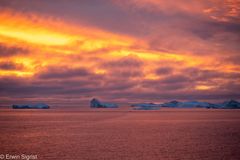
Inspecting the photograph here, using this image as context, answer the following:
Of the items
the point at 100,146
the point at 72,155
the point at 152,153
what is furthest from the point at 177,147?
the point at 72,155

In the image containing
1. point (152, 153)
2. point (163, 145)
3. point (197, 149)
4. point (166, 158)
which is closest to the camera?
point (166, 158)

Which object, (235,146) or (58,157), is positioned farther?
(235,146)

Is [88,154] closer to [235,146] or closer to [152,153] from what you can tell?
[152,153]

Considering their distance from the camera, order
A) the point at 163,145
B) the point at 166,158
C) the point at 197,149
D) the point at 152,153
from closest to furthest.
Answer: the point at 166,158
the point at 152,153
the point at 197,149
the point at 163,145

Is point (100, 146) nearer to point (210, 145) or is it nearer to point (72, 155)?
point (72, 155)

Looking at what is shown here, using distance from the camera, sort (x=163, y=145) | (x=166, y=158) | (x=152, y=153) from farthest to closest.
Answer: (x=163, y=145) → (x=152, y=153) → (x=166, y=158)

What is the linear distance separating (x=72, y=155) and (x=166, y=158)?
30.3ft

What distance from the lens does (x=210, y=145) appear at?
126ft

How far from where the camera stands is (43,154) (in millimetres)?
31422

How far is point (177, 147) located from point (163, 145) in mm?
2227

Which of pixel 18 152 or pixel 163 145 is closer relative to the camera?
pixel 18 152

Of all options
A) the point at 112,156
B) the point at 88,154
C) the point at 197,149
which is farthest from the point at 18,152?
the point at 197,149

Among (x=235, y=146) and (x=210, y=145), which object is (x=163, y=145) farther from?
(x=235, y=146)

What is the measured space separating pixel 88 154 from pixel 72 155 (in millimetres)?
1642
